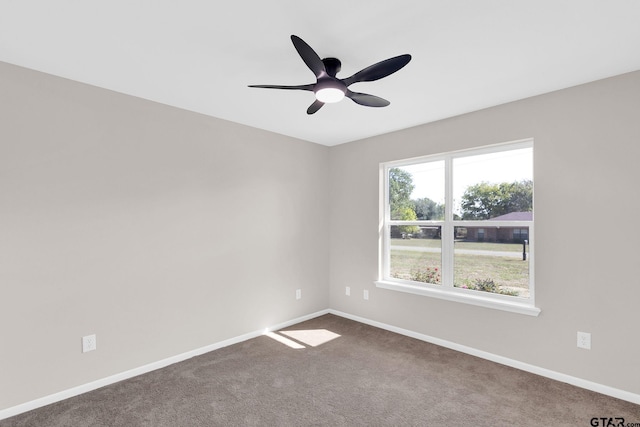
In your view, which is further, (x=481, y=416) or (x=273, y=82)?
(x=273, y=82)

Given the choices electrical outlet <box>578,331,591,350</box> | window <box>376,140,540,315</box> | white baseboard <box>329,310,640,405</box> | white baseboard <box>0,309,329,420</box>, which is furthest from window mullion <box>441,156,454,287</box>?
white baseboard <box>0,309,329,420</box>

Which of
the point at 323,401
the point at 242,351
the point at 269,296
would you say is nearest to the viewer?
the point at 323,401

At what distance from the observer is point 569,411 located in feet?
7.14

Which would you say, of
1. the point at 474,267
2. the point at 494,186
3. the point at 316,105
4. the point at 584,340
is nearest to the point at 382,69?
the point at 316,105

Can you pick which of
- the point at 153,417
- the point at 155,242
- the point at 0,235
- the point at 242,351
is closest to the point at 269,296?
the point at 242,351

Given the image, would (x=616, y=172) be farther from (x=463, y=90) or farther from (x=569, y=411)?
(x=569, y=411)

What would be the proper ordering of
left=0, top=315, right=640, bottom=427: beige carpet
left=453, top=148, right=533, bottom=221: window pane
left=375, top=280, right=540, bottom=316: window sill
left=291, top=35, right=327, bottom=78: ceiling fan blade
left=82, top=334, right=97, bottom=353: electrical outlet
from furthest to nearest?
left=453, top=148, right=533, bottom=221: window pane
left=375, top=280, right=540, bottom=316: window sill
left=82, top=334, right=97, bottom=353: electrical outlet
left=0, top=315, right=640, bottom=427: beige carpet
left=291, top=35, right=327, bottom=78: ceiling fan blade

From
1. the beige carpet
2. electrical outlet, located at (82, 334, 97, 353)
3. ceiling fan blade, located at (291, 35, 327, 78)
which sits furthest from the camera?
electrical outlet, located at (82, 334, 97, 353)

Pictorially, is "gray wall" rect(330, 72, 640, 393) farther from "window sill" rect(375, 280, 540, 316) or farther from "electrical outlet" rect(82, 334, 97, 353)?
"electrical outlet" rect(82, 334, 97, 353)

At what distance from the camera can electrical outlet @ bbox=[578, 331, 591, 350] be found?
2467mm

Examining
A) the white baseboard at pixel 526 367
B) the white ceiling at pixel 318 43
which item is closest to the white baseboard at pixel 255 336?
the white baseboard at pixel 526 367

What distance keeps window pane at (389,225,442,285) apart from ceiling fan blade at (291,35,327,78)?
7.95 feet

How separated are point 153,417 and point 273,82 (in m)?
2.58

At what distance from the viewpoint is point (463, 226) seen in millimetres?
3336
